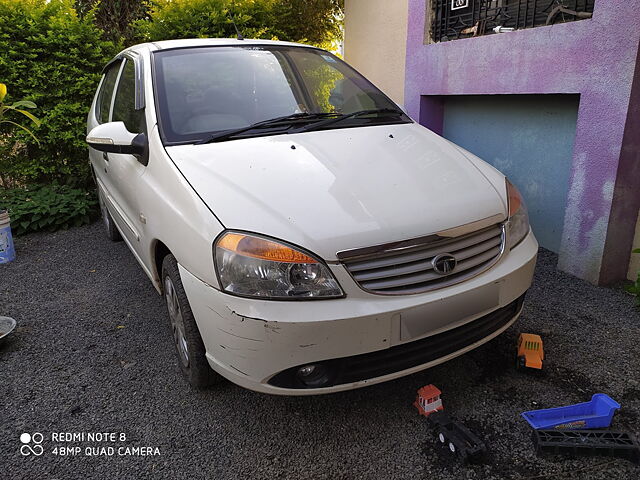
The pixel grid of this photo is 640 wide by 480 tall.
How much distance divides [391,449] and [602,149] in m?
2.52

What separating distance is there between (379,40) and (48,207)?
4.20 meters

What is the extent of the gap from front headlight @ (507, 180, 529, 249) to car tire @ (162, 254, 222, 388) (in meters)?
1.49

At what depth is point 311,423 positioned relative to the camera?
2.29 m

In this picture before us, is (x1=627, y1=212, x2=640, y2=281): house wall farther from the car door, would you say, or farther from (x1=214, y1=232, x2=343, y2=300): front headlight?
the car door

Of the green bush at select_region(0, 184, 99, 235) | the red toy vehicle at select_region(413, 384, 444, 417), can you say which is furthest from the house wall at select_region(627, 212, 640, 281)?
the green bush at select_region(0, 184, 99, 235)

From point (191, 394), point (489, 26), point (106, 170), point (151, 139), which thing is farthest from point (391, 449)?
point (489, 26)

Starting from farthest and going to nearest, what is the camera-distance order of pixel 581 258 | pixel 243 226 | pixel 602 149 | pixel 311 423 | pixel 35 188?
pixel 35 188
pixel 581 258
pixel 602 149
pixel 311 423
pixel 243 226

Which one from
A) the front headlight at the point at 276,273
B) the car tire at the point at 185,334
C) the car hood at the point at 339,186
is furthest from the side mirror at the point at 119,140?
the front headlight at the point at 276,273

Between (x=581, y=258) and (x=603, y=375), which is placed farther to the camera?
(x=581, y=258)

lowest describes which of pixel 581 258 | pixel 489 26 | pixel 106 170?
pixel 581 258

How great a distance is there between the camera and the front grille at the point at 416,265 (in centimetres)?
191

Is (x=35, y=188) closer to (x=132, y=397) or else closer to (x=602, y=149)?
(x=132, y=397)

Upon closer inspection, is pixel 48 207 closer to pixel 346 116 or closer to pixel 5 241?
pixel 5 241

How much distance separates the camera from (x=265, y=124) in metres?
2.69
